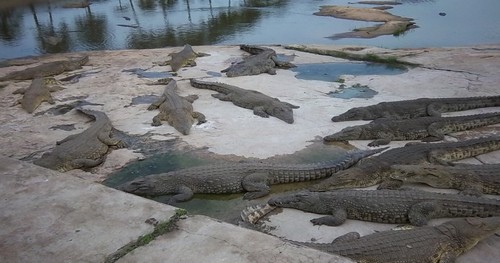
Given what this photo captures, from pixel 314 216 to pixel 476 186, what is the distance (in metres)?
2.02

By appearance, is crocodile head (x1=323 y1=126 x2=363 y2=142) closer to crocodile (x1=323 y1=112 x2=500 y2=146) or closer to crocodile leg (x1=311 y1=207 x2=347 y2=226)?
crocodile (x1=323 y1=112 x2=500 y2=146)

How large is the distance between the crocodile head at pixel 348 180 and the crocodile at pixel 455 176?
26 cm

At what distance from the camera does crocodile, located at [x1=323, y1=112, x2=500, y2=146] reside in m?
6.88

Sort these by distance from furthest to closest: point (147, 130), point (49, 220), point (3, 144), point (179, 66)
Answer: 1. point (179, 66)
2. point (147, 130)
3. point (3, 144)
4. point (49, 220)

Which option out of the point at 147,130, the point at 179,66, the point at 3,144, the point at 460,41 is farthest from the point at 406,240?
the point at 460,41

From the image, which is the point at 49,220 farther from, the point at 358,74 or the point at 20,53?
the point at 20,53

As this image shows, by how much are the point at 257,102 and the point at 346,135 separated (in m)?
2.37

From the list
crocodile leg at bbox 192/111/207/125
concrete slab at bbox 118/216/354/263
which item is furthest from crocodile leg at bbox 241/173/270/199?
crocodile leg at bbox 192/111/207/125

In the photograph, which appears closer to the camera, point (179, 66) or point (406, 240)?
point (406, 240)

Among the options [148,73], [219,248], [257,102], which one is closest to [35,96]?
[148,73]

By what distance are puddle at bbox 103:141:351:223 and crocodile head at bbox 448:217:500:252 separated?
6.51ft

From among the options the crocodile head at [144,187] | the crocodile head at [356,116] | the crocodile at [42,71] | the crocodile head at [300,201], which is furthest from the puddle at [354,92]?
the crocodile at [42,71]

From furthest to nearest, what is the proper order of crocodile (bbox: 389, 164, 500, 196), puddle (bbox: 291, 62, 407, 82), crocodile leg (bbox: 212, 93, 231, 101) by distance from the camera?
puddle (bbox: 291, 62, 407, 82)
crocodile leg (bbox: 212, 93, 231, 101)
crocodile (bbox: 389, 164, 500, 196)

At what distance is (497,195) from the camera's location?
501cm
